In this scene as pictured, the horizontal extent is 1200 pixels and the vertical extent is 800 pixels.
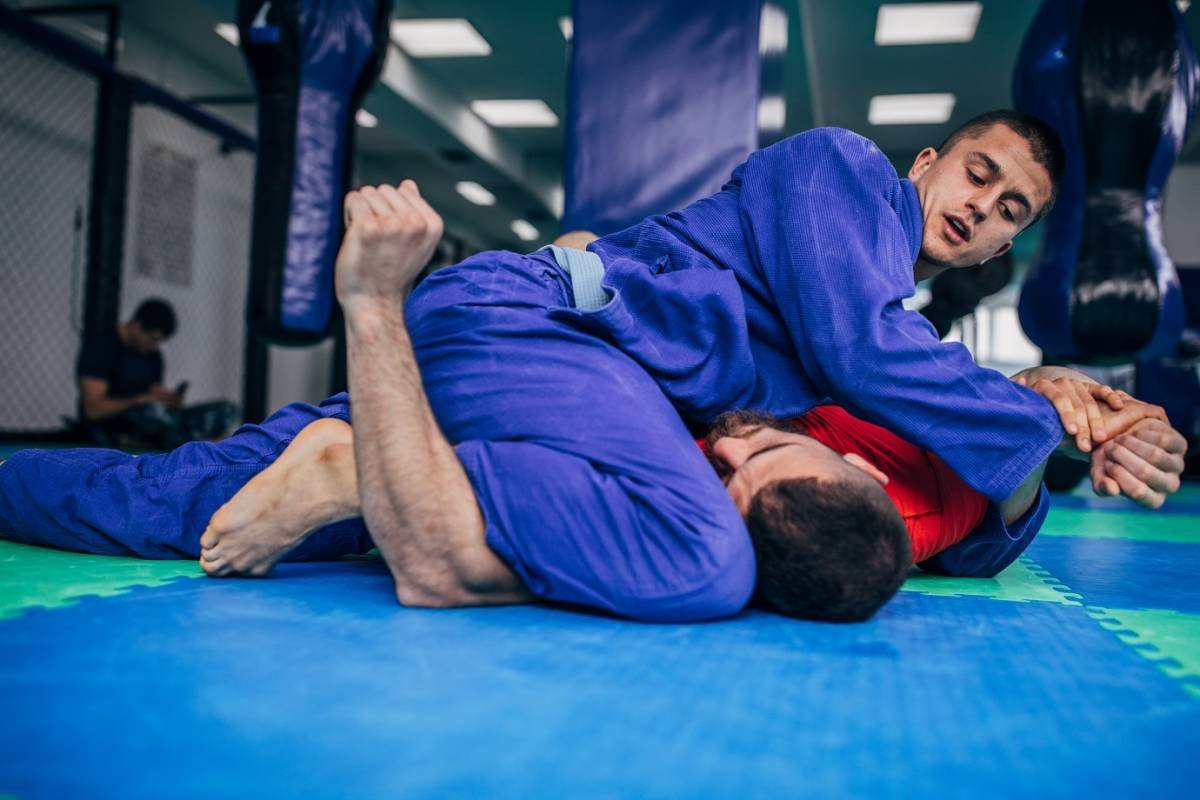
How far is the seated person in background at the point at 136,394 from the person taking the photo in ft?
22.2

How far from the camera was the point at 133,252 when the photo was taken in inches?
355

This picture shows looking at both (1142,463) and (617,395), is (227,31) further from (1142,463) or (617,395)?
(1142,463)

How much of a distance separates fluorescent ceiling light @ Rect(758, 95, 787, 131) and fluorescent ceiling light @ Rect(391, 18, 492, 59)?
5498 millimetres

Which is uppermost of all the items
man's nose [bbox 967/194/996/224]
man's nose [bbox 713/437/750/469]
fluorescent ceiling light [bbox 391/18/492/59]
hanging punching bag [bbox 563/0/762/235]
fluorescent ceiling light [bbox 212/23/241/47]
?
fluorescent ceiling light [bbox 391/18/492/59]

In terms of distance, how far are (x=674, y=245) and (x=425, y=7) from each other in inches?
299

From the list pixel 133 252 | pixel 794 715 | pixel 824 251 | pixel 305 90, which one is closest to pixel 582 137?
pixel 305 90

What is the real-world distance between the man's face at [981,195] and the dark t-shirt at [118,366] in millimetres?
6167

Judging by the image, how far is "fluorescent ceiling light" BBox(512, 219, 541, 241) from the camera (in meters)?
17.0

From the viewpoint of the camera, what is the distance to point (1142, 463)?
182cm

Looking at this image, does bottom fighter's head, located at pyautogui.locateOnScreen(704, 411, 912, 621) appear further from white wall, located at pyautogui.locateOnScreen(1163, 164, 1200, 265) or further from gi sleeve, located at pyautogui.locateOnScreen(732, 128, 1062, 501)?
white wall, located at pyautogui.locateOnScreen(1163, 164, 1200, 265)

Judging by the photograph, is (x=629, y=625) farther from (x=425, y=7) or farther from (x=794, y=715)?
(x=425, y=7)

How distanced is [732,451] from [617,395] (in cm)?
25

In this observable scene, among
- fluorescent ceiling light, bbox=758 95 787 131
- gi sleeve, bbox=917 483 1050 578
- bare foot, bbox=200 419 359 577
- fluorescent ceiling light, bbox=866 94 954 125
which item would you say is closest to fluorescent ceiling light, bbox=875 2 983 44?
fluorescent ceiling light, bbox=866 94 954 125

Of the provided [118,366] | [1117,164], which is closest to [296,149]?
[1117,164]
